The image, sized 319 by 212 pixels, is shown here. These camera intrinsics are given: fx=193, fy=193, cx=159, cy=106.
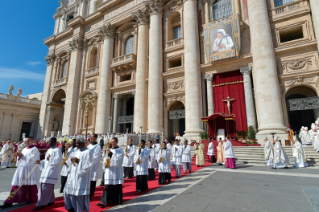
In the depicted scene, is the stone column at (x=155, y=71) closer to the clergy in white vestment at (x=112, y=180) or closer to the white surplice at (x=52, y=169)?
the clergy in white vestment at (x=112, y=180)

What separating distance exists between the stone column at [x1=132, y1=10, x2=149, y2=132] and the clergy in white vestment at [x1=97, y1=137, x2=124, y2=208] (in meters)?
14.0

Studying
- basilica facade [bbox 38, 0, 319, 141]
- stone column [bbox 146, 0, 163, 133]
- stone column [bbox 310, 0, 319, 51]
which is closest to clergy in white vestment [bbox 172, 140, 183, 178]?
basilica facade [bbox 38, 0, 319, 141]

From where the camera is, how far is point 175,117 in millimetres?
18672

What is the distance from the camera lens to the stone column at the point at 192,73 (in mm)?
16250

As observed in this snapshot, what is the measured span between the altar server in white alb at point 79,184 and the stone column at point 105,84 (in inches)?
710

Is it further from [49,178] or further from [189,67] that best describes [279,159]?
[189,67]

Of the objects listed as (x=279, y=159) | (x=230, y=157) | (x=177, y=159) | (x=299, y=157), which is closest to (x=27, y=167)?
(x=177, y=159)

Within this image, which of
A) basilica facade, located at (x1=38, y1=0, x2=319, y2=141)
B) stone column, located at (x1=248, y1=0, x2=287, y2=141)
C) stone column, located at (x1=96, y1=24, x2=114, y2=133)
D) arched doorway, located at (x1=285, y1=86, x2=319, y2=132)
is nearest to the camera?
stone column, located at (x1=248, y1=0, x2=287, y2=141)

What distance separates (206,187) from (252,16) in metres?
14.9

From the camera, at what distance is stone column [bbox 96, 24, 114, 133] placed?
2175 cm

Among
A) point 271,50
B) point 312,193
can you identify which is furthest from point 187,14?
point 312,193

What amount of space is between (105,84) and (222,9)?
48.2 feet

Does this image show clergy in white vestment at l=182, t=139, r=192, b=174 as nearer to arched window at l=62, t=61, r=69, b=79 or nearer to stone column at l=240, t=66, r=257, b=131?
stone column at l=240, t=66, r=257, b=131

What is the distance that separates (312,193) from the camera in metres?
4.79
